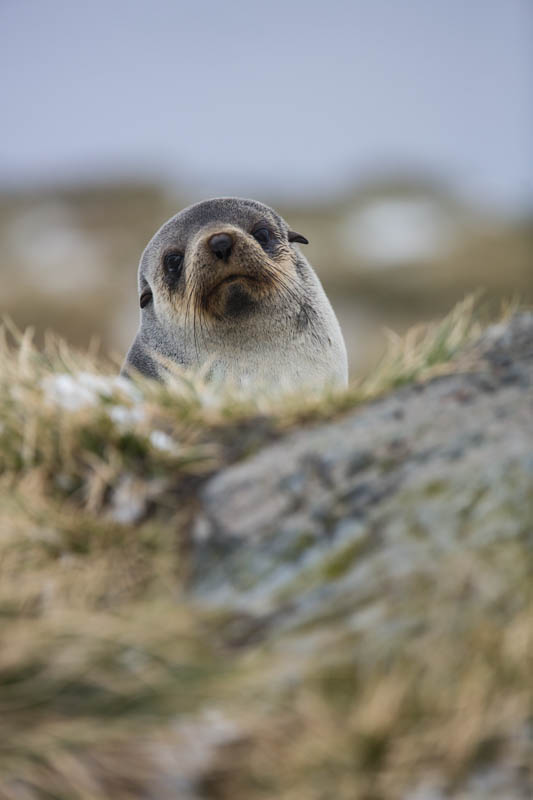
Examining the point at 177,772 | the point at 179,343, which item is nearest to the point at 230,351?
the point at 179,343

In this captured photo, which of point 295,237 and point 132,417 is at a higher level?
point 295,237

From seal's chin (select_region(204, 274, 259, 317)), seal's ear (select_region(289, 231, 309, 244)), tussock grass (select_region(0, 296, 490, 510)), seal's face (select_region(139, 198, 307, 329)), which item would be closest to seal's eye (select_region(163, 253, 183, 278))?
seal's face (select_region(139, 198, 307, 329))

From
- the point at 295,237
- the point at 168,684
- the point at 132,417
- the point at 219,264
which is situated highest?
the point at 295,237

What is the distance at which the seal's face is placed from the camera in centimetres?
656

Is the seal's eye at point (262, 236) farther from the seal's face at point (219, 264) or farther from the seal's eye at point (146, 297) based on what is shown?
the seal's eye at point (146, 297)

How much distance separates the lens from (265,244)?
23.2 feet

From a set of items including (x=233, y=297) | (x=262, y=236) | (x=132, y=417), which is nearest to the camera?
(x=132, y=417)

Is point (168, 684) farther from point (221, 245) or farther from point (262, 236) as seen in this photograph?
point (262, 236)

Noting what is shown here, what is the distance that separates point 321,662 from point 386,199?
7022 cm

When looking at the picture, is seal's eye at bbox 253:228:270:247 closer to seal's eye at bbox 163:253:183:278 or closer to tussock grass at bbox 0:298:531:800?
seal's eye at bbox 163:253:183:278

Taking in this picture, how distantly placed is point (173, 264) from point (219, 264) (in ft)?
2.51

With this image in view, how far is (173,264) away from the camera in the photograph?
7.16m

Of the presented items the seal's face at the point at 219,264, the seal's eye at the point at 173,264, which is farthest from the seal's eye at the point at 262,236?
the seal's eye at the point at 173,264

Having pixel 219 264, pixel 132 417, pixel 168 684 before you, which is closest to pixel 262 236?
pixel 219 264
